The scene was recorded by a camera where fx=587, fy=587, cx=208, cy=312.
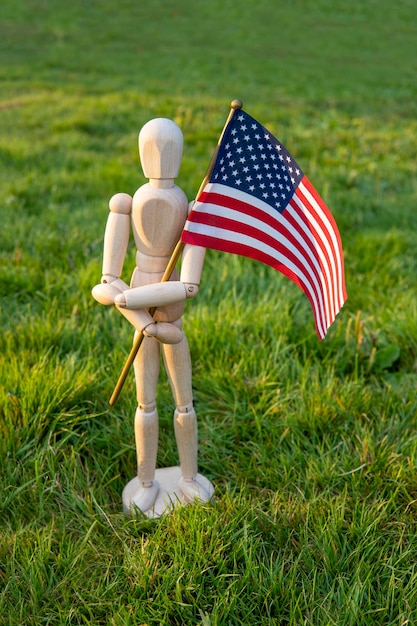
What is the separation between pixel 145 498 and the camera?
7.28ft

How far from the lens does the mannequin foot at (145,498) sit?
7.22 ft

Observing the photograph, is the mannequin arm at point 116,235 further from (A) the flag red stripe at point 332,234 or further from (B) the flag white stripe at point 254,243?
(A) the flag red stripe at point 332,234

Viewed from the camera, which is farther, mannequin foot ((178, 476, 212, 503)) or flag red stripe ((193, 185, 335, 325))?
mannequin foot ((178, 476, 212, 503))

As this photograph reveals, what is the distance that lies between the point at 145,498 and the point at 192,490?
0.18 m

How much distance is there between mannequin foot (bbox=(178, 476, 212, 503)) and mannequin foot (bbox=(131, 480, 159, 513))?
0.11m

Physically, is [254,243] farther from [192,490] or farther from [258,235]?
[192,490]

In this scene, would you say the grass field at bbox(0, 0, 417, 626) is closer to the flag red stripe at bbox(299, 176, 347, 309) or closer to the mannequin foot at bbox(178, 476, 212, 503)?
the mannequin foot at bbox(178, 476, 212, 503)

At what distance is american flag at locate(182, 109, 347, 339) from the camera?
5.99ft

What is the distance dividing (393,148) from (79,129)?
3961 mm

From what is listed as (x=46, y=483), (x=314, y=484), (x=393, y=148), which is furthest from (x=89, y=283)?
(x=393, y=148)

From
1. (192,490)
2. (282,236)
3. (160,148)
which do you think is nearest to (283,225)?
(282,236)

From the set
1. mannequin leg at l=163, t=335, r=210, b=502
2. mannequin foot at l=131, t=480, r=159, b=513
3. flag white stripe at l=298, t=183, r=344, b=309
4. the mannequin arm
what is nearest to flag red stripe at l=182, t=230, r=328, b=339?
flag white stripe at l=298, t=183, r=344, b=309

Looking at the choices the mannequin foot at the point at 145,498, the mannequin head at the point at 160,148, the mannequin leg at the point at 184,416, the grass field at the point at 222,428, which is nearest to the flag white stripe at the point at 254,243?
the mannequin head at the point at 160,148

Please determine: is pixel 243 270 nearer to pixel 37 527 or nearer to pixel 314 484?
pixel 314 484
